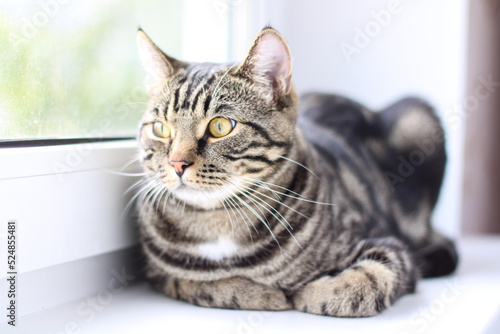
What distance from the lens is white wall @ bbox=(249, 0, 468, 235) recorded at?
1718mm

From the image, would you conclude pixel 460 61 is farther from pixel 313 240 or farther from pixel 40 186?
pixel 40 186

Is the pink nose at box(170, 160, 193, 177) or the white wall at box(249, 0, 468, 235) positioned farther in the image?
the white wall at box(249, 0, 468, 235)

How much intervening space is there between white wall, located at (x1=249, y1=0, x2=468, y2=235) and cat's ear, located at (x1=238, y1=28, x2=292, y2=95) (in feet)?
2.20

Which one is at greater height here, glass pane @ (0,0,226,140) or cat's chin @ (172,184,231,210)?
glass pane @ (0,0,226,140)

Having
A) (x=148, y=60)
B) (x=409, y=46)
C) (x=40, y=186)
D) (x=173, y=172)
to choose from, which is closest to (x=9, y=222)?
(x=40, y=186)

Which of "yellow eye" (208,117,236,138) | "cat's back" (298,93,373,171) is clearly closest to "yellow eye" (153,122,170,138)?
"yellow eye" (208,117,236,138)

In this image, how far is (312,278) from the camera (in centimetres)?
110

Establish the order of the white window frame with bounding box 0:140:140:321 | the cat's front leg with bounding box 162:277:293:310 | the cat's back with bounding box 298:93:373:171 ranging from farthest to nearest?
the cat's back with bounding box 298:93:373:171
the cat's front leg with bounding box 162:277:293:310
the white window frame with bounding box 0:140:140:321

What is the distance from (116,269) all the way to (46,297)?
0.20 metres

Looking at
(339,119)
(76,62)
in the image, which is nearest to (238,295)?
(76,62)

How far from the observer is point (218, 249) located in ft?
3.57

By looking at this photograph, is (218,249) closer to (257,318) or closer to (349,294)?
(257,318)

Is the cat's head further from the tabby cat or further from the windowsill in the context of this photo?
the windowsill

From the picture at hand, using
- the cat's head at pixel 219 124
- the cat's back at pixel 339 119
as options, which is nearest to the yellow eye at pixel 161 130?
the cat's head at pixel 219 124
